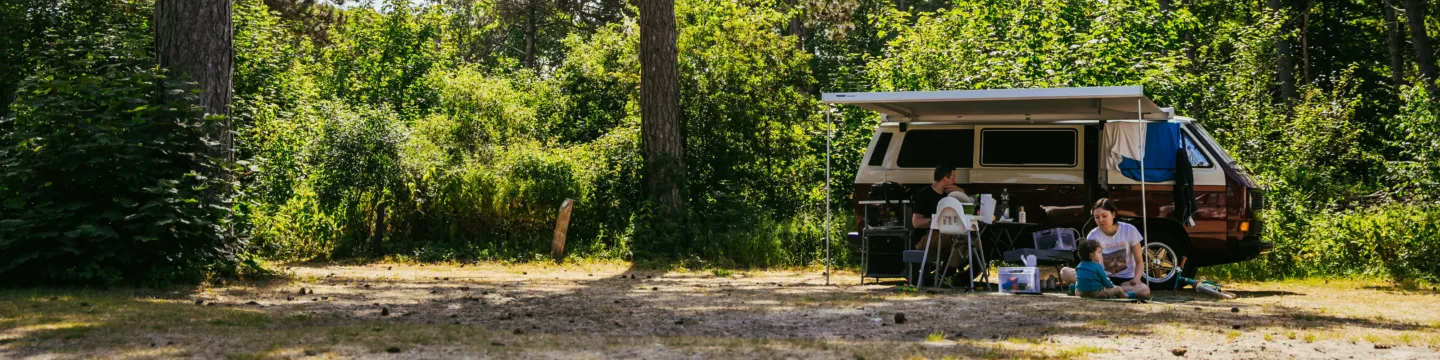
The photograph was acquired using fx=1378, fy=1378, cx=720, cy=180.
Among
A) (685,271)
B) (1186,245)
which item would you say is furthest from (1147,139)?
(685,271)

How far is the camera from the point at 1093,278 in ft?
36.6

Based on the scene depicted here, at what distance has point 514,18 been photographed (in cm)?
3981

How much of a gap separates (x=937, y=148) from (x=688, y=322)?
17.3ft

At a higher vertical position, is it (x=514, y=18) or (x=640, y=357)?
(x=514, y=18)

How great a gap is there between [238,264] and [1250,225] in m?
9.25

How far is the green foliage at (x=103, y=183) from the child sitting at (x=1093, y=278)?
285 inches

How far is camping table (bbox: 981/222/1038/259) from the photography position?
12.6 m

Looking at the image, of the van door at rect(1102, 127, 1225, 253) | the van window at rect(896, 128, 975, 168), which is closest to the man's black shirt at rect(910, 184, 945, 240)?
the van window at rect(896, 128, 975, 168)

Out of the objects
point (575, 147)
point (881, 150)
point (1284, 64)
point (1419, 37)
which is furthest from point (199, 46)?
point (1284, 64)

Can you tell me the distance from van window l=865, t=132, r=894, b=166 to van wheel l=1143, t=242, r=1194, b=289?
8.88 feet

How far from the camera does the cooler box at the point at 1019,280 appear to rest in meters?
11.9

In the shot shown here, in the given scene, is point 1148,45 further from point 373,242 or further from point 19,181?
point 19,181

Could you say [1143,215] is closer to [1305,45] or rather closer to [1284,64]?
[1284,64]

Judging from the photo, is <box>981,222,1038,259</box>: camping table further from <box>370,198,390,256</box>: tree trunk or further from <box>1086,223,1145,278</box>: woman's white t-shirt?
<box>370,198,390,256</box>: tree trunk
